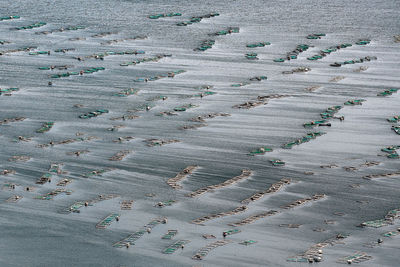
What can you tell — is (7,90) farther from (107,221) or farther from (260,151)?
(107,221)

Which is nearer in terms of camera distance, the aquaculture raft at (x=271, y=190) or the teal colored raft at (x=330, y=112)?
the aquaculture raft at (x=271, y=190)

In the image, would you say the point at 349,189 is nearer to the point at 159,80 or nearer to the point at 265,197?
the point at 265,197

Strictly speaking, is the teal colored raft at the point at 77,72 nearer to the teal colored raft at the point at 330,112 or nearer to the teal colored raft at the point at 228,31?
the teal colored raft at the point at 228,31

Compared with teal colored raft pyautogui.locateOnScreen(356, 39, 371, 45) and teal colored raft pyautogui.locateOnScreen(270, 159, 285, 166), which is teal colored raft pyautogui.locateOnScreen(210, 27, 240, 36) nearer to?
teal colored raft pyautogui.locateOnScreen(356, 39, 371, 45)

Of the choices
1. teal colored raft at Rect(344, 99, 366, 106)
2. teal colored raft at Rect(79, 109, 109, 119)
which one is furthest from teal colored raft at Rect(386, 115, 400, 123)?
teal colored raft at Rect(79, 109, 109, 119)

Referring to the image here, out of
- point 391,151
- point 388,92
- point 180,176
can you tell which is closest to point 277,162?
point 180,176

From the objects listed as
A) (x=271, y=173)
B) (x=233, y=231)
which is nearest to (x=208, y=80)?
(x=271, y=173)

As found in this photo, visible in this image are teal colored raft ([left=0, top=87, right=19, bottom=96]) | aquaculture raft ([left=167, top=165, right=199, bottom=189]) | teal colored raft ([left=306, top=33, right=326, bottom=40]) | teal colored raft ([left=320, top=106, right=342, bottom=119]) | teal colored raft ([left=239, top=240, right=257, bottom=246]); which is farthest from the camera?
teal colored raft ([left=306, top=33, right=326, bottom=40])

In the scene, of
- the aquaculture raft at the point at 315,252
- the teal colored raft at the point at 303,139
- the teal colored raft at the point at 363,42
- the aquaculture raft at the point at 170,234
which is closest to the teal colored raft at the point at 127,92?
the teal colored raft at the point at 303,139
